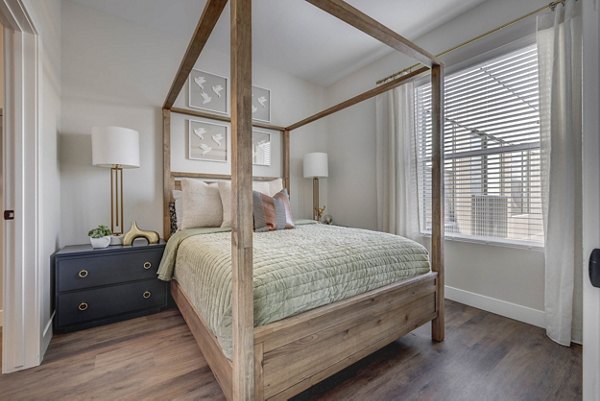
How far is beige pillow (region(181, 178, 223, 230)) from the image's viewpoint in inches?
96.7

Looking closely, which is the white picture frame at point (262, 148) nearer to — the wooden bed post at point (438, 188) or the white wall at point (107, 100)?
the white wall at point (107, 100)

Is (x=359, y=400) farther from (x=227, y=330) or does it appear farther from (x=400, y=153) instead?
(x=400, y=153)

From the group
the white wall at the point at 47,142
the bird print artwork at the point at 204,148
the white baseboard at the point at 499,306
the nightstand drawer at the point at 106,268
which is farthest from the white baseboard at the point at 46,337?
the white baseboard at the point at 499,306

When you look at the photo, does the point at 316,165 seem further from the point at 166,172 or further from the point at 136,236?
the point at 136,236

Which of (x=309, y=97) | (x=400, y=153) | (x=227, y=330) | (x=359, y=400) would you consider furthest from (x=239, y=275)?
(x=309, y=97)

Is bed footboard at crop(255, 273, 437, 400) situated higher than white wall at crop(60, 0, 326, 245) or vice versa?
white wall at crop(60, 0, 326, 245)

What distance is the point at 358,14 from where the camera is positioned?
1337 mm

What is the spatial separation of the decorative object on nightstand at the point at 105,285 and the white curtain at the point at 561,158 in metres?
3.10

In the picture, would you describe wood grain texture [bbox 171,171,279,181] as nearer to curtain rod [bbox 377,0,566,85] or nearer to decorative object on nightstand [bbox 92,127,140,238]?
decorative object on nightstand [bbox 92,127,140,238]

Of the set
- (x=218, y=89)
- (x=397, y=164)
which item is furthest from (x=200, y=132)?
(x=397, y=164)

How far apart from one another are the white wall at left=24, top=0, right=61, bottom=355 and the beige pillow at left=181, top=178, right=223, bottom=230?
0.92 meters

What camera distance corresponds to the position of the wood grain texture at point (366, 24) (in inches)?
49.2

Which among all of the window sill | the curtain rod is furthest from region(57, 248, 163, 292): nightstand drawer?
the curtain rod

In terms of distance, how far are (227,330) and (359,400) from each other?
31.1 inches
